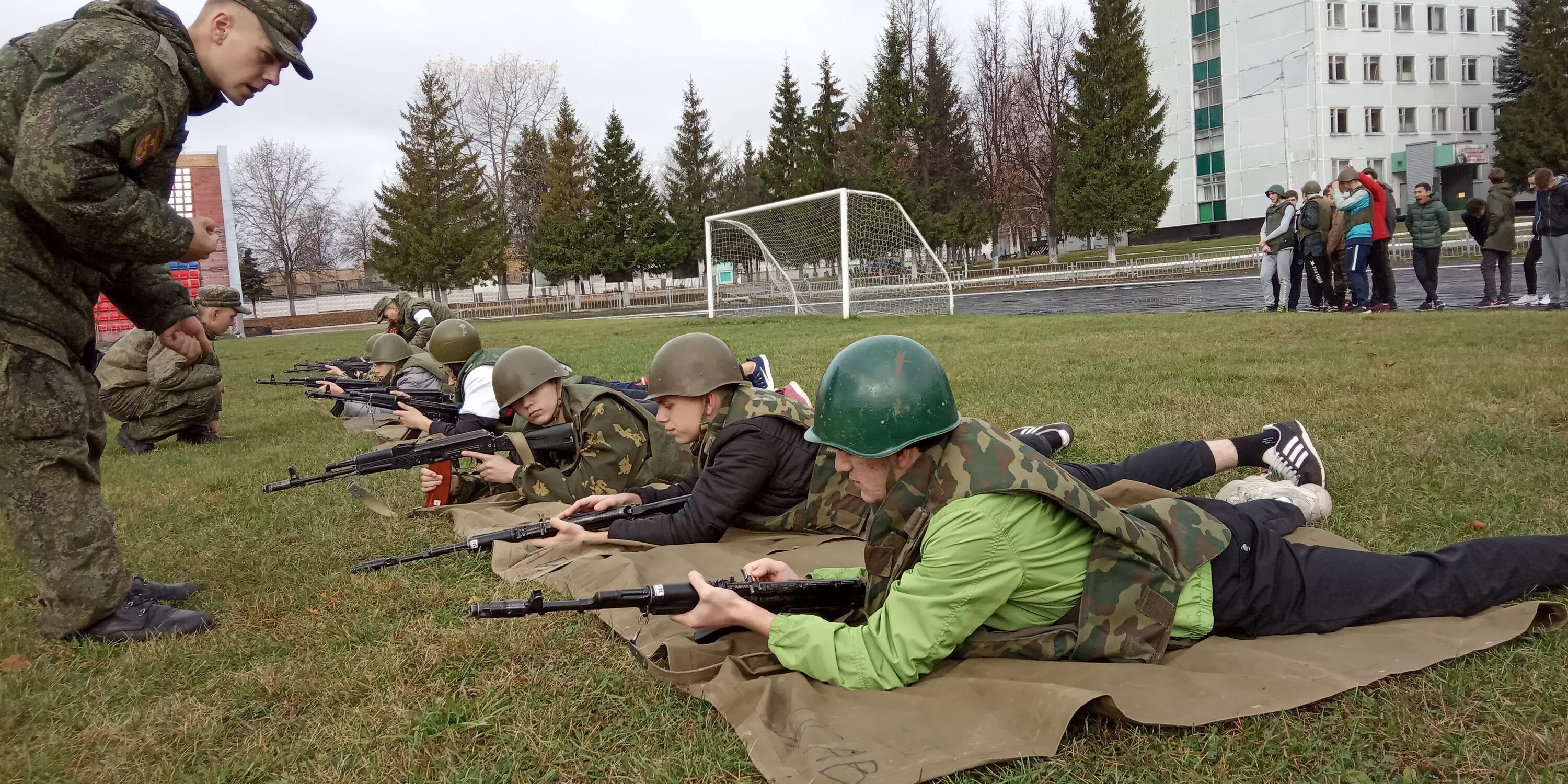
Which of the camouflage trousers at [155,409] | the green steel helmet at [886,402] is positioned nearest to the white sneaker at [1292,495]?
the green steel helmet at [886,402]

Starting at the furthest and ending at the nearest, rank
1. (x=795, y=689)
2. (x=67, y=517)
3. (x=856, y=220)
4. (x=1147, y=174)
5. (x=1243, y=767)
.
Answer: (x=1147, y=174) < (x=856, y=220) < (x=67, y=517) < (x=795, y=689) < (x=1243, y=767)

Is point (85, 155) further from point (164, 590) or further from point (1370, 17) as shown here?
point (1370, 17)

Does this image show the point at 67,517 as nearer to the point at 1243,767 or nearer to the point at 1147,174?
the point at 1243,767

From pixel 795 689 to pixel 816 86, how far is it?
5917 centimetres

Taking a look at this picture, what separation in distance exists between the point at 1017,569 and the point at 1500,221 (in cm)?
1830

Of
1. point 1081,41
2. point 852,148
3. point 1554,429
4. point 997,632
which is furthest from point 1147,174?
point 997,632

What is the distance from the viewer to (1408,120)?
56.8 m

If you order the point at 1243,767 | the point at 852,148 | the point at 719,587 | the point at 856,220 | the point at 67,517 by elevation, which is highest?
the point at 852,148

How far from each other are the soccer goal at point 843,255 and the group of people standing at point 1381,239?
31.2 feet

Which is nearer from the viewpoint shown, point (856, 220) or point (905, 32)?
point (856, 220)

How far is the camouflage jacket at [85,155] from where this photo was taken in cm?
363

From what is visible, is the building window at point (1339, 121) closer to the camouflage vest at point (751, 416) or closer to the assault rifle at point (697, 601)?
the camouflage vest at point (751, 416)

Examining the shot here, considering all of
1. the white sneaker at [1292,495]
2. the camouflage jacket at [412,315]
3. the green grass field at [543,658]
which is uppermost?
the camouflage jacket at [412,315]

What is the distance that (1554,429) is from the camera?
6762 millimetres
